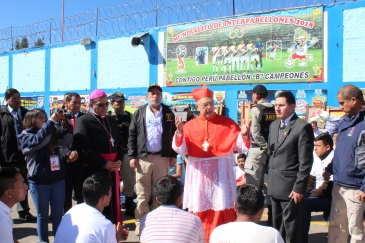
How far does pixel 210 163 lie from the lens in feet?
14.4

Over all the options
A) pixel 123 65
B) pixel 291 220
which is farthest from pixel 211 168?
pixel 123 65

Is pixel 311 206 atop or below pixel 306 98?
below

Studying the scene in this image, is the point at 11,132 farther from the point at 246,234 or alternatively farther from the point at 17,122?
the point at 246,234

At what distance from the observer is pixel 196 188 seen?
14.4 feet

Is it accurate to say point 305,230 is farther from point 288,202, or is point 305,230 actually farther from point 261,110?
point 261,110

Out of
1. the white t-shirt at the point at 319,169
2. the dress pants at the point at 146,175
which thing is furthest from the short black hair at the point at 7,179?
the white t-shirt at the point at 319,169

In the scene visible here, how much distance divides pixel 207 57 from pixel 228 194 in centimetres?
685

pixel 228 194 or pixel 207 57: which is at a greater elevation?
pixel 207 57

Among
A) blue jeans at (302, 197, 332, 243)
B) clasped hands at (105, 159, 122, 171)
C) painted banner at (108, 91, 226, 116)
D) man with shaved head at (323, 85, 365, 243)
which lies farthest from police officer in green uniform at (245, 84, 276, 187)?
painted banner at (108, 91, 226, 116)

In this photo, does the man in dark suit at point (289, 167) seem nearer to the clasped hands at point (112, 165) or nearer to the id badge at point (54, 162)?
the clasped hands at point (112, 165)

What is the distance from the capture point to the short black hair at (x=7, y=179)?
3.10 metres

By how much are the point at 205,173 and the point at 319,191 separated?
173cm

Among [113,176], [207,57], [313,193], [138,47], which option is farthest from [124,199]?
[138,47]

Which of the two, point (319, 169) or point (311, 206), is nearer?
point (311, 206)
